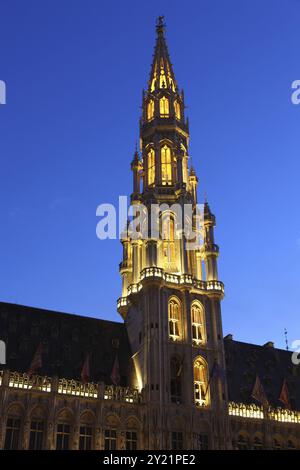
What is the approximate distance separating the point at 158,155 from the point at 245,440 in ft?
116

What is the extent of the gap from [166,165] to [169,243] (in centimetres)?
1201

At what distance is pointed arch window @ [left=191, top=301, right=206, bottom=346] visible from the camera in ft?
232

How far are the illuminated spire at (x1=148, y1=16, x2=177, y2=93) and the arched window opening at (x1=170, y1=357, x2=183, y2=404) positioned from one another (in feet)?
131

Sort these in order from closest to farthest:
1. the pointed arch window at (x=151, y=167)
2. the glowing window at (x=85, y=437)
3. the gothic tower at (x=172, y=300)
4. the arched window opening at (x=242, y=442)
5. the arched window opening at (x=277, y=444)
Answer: the glowing window at (x=85, y=437) < the gothic tower at (x=172, y=300) < the arched window opening at (x=242, y=442) < the arched window opening at (x=277, y=444) < the pointed arch window at (x=151, y=167)

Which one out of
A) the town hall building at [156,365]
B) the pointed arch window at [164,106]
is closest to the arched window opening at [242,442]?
the town hall building at [156,365]

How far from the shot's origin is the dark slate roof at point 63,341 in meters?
66.8

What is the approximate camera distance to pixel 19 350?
220 feet

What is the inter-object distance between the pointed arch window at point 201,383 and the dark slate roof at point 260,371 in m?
5.15

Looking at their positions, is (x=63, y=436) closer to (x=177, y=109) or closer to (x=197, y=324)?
(x=197, y=324)

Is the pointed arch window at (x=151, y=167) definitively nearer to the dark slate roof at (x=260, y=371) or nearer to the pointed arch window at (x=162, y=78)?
the pointed arch window at (x=162, y=78)

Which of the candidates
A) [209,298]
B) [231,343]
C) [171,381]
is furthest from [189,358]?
[231,343]

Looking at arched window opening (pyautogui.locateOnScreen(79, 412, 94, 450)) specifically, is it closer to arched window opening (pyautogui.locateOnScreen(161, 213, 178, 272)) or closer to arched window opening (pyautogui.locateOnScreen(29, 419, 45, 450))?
arched window opening (pyautogui.locateOnScreen(29, 419, 45, 450))

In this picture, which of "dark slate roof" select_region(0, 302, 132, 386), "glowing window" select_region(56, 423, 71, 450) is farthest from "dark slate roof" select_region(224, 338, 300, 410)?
"glowing window" select_region(56, 423, 71, 450)
